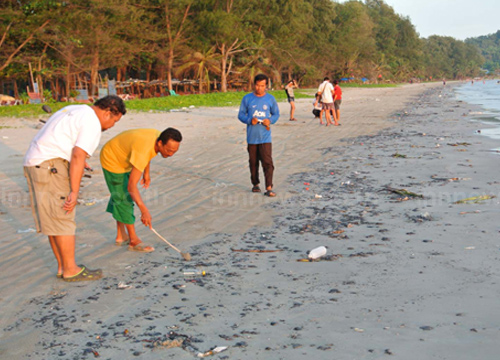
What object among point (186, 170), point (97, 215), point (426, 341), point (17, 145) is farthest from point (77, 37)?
point (426, 341)

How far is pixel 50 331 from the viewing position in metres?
3.43

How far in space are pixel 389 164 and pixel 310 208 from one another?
11.6 ft

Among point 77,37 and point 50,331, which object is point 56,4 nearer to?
point 77,37

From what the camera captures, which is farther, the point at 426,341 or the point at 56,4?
the point at 56,4

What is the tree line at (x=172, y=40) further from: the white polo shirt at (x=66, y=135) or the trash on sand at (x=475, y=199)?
the trash on sand at (x=475, y=199)

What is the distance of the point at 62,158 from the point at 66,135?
0.20 metres

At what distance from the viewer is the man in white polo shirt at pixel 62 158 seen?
390 centimetres

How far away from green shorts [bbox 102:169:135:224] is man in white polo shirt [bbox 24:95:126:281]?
30.0 inches

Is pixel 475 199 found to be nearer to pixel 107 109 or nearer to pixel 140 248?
pixel 140 248

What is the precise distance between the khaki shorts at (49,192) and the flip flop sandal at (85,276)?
42cm

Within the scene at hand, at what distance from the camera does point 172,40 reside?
3531cm

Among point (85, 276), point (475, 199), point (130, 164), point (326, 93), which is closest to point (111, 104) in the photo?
point (130, 164)

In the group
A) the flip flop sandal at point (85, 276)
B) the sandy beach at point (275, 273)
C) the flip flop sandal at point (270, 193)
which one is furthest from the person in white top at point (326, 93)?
the flip flop sandal at point (85, 276)

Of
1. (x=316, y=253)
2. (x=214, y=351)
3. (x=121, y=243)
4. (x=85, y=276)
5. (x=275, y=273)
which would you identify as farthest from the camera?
(x=121, y=243)
